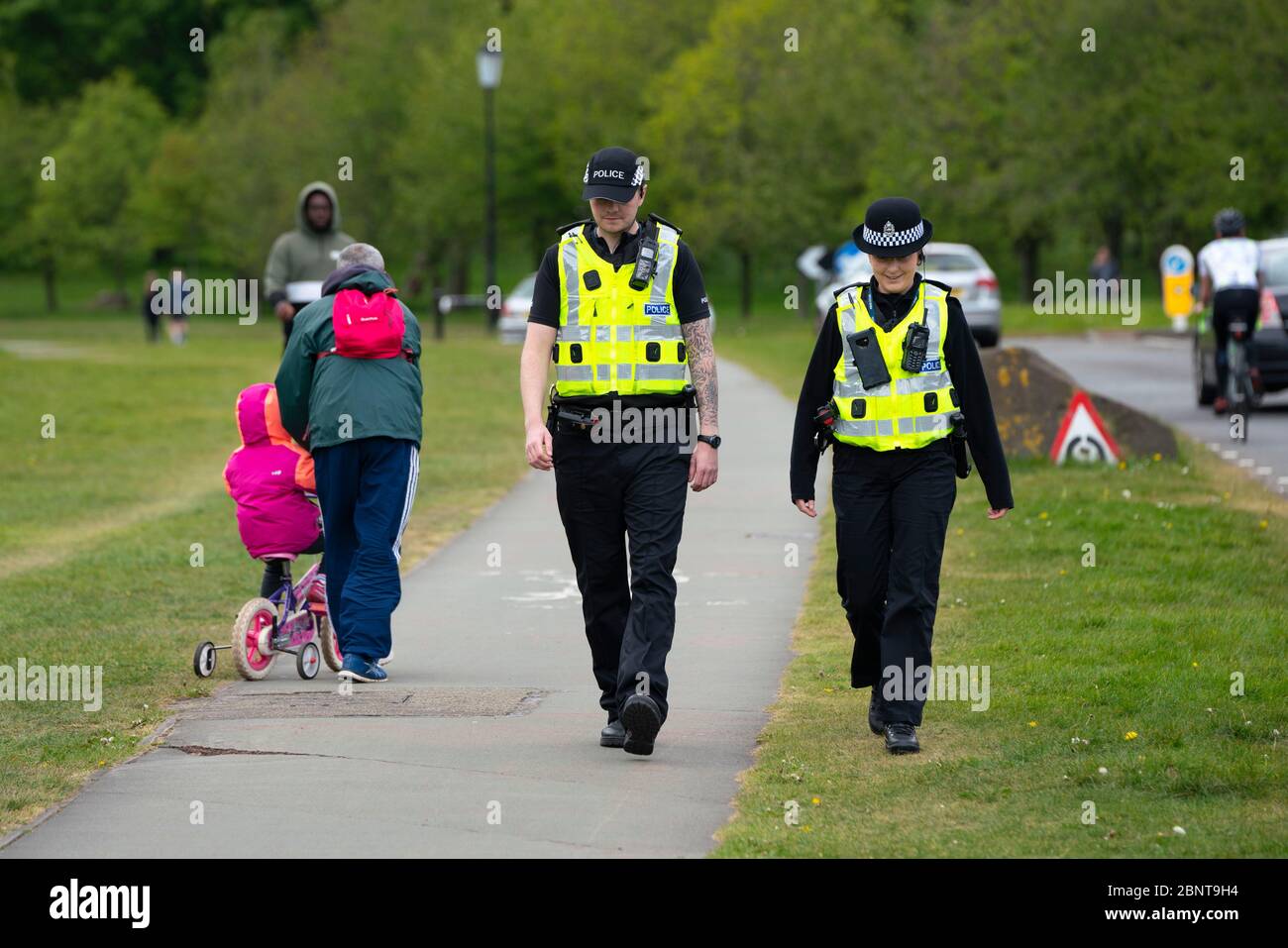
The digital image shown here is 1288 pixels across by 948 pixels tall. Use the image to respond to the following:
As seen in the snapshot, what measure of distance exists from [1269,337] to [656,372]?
47.6 feet

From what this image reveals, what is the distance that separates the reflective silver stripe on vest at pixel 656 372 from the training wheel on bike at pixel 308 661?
2396mm

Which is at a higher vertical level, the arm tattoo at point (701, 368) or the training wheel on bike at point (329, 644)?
the arm tattoo at point (701, 368)

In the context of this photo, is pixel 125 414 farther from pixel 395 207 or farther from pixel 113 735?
pixel 395 207

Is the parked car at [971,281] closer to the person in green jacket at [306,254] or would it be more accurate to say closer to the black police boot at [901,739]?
the person in green jacket at [306,254]

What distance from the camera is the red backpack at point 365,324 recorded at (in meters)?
8.38

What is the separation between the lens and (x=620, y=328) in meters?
7.00

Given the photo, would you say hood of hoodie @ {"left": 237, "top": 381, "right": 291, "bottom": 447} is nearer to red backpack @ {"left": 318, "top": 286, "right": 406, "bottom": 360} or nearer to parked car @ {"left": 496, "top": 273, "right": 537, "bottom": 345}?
red backpack @ {"left": 318, "top": 286, "right": 406, "bottom": 360}

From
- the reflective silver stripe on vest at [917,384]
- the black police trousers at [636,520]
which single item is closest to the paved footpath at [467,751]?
the black police trousers at [636,520]

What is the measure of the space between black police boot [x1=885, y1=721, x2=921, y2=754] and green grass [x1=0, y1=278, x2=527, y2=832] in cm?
256

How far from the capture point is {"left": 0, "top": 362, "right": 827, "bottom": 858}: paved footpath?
5.92 m

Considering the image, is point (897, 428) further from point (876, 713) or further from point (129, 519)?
point (129, 519)
